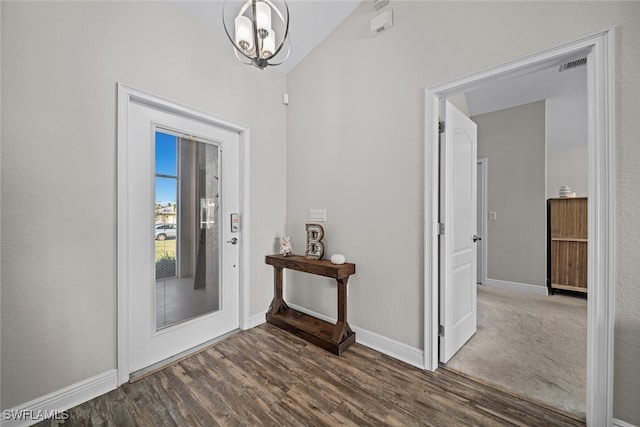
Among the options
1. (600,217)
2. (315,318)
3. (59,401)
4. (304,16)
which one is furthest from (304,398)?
(304,16)

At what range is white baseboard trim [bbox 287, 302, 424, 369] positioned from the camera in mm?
1986

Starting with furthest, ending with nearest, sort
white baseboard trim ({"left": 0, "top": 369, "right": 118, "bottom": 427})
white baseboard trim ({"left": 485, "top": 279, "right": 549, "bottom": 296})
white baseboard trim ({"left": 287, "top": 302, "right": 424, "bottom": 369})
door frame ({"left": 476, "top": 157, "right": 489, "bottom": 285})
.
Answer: door frame ({"left": 476, "top": 157, "right": 489, "bottom": 285}) < white baseboard trim ({"left": 485, "top": 279, "right": 549, "bottom": 296}) < white baseboard trim ({"left": 287, "top": 302, "right": 424, "bottom": 369}) < white baseboard trim ({"left": 0, "top": 369, "right": 118, "bottom": 427})

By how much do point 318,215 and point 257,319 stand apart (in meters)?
1.33

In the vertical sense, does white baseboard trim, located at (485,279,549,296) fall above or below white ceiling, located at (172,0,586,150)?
below

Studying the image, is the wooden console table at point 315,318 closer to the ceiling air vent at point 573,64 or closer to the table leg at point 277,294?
the table leg at point 277,294

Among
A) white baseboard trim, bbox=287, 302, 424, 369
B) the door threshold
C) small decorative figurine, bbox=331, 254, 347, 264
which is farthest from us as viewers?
small decorative figurine, bbox=331, 254, 347, 264

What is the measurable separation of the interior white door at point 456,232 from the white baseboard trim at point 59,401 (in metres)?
2.47

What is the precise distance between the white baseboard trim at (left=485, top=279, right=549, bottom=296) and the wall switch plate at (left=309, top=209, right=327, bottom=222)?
334 centimetres

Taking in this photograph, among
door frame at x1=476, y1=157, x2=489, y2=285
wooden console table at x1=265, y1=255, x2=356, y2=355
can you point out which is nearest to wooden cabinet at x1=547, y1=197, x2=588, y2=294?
door frame at x1=476, y1=157, x2=489, y2=285

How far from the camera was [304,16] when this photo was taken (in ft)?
7.80

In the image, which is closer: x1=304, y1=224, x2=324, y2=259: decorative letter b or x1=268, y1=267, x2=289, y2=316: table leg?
x1=304, y1=224, x2=324, y2=259: decorative letter b

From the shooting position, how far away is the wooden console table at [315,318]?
2199 mm

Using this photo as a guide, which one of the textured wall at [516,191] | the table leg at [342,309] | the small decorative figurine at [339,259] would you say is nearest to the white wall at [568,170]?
the textured wall at [516,191]

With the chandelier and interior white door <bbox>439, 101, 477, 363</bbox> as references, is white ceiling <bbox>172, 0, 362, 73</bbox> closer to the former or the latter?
the chandelier
